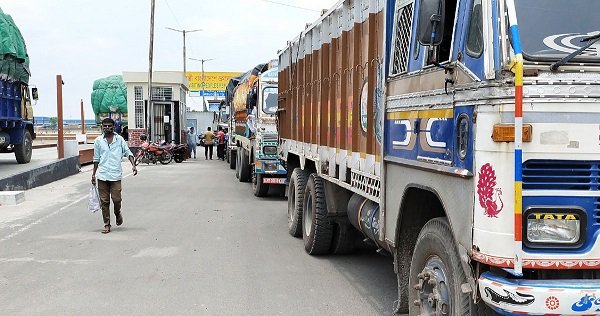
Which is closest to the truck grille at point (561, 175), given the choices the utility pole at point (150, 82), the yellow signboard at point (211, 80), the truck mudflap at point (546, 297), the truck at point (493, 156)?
the truck at point (493, 156)

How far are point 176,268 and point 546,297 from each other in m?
5.02

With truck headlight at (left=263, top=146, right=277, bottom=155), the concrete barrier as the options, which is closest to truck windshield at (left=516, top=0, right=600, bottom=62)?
truck headlight at (left=263, top=146, right=277, bottom=155)

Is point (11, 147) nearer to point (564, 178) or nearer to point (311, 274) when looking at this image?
point (311, 274)

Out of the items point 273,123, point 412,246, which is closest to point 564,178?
point 412,246

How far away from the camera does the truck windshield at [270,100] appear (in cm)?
1387

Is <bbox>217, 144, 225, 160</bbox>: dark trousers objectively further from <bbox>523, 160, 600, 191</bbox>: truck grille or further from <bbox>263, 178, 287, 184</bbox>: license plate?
<bbox>523, 160, 600, 191</bbox>: truck grille

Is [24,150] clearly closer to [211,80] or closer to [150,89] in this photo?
[150,89]

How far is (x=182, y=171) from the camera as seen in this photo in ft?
74.0

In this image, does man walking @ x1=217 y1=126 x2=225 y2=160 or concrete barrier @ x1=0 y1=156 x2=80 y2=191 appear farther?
man walking @ x1=217 y1=126 x2=225 y2=160

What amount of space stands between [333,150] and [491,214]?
3.77m

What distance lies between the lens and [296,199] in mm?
8625

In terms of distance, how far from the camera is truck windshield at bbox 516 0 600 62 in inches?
122

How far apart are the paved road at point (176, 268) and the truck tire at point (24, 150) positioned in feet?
27.5

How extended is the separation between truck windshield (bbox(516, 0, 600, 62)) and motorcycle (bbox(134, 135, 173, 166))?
24033 mm
